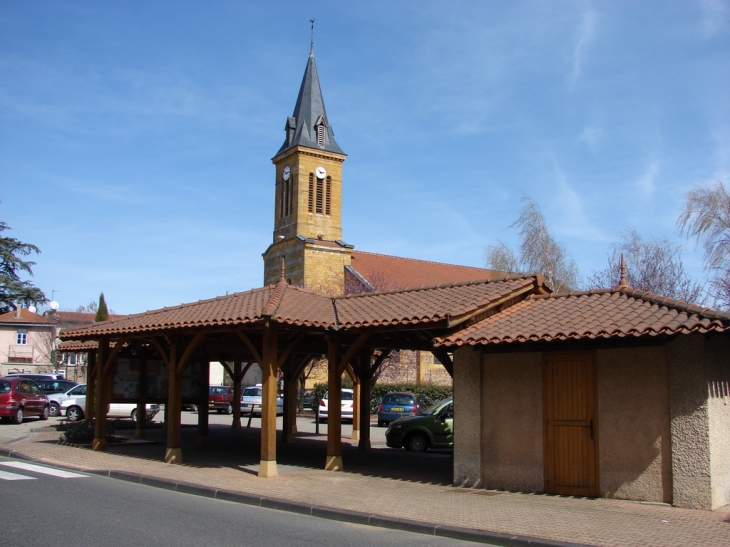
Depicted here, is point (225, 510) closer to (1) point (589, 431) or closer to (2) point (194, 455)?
(1) point (589, 431)

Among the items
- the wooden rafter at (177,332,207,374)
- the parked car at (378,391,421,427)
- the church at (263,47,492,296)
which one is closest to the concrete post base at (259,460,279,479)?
the wooden rafter at (177,332,207,374)

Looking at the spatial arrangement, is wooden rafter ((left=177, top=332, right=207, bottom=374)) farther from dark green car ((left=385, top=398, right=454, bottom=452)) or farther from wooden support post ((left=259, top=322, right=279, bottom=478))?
dark green car ((left=385, top=398, right=454, bottom=452))

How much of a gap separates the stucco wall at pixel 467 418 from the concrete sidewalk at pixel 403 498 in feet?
1.19

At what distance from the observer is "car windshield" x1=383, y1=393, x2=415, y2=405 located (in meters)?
29.1

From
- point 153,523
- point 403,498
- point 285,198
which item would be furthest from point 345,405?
point 285,198

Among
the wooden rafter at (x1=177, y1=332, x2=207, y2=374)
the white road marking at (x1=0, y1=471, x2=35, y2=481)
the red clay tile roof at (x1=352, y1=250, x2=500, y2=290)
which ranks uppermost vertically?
the red clay tile roof at (x1=352, y1=250, x2=500, y2=290)

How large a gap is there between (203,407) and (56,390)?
14.3m

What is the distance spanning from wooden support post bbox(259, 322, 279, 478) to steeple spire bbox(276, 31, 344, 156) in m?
42.3

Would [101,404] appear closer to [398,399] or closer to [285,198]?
[398,399]

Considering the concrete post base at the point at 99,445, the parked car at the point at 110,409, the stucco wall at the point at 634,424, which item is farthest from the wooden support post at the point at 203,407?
the stucco wall at the point at 634,424

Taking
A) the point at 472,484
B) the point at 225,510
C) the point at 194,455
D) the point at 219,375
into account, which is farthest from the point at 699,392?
the point at 219,375

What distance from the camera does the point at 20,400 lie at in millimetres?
25656

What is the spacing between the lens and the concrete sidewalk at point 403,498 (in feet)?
28.1

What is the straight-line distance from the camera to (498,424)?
11.9 meters
